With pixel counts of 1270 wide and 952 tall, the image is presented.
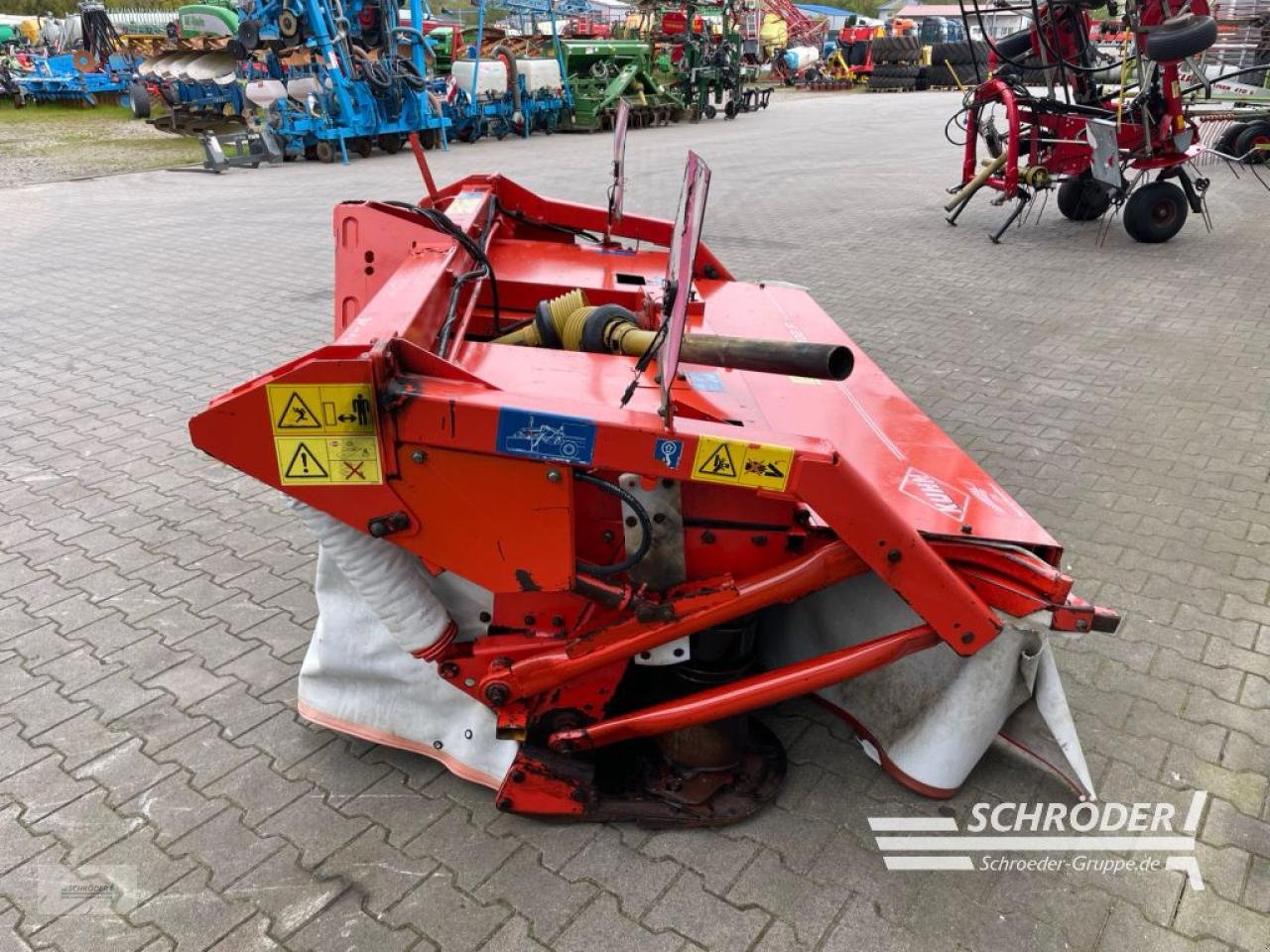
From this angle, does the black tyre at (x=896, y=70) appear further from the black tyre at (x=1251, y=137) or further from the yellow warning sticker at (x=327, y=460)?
the yellow warning sticker at (x=327, y=460)

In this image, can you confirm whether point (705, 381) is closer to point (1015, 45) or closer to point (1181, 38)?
point (1181, 38)

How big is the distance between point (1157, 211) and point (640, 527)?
781 centimetres

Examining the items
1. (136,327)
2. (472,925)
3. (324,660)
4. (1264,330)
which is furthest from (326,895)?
(1264,330)

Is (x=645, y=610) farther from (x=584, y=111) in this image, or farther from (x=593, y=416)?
(x=584, y=111)

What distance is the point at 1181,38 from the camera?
6617mm

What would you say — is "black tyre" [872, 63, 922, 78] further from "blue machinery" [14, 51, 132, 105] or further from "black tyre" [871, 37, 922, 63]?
"blue machinery" [14, 51, 132, 105]

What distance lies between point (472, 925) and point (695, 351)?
50.9 inches

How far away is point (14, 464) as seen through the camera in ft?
13.2

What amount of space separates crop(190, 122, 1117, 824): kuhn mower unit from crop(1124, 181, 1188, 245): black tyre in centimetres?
672

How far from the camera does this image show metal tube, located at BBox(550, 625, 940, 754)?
2.00 m

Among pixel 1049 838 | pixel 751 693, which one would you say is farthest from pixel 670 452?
pixel 1049 838

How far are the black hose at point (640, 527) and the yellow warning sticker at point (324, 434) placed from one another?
43cm

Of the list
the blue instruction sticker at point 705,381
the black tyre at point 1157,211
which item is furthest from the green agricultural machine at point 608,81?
the blue instruction sticker at point 705,381

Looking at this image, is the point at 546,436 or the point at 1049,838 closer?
the point at 546,436
